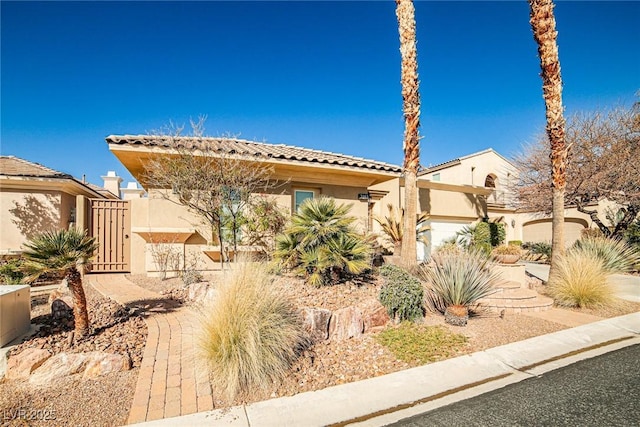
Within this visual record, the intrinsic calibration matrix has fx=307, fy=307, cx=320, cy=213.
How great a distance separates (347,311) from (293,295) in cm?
125

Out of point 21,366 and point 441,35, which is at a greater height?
point 441,35

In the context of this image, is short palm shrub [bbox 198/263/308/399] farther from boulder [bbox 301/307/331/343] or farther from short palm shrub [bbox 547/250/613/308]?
short palm shrub [bbox 547/250/613/308]

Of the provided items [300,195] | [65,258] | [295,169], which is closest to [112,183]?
[300,195]

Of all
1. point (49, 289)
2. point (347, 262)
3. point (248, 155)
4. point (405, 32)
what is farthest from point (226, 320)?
point (405, 32)

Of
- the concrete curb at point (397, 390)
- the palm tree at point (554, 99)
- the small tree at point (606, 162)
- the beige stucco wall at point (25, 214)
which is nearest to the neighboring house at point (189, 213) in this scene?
the beige stucco wall at point (25, 214)

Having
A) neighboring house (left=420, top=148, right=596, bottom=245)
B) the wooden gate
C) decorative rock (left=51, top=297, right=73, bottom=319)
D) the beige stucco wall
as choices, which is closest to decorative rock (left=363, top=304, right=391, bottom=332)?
decorative rock (left=51, top=297, right=73, bottom=319)

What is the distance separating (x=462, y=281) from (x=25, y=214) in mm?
15379

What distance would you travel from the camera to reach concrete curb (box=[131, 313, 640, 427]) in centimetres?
351

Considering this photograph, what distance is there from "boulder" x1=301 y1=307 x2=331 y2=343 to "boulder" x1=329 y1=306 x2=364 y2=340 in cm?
13

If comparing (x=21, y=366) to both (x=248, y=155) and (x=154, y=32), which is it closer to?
(x=248, y=155)

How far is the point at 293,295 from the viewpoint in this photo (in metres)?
6.46

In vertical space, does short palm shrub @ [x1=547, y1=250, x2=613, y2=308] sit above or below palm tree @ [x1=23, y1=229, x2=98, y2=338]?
below

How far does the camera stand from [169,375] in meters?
4.19

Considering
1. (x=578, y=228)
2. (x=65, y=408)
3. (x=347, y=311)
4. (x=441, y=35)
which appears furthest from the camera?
(x=578, y=228)
